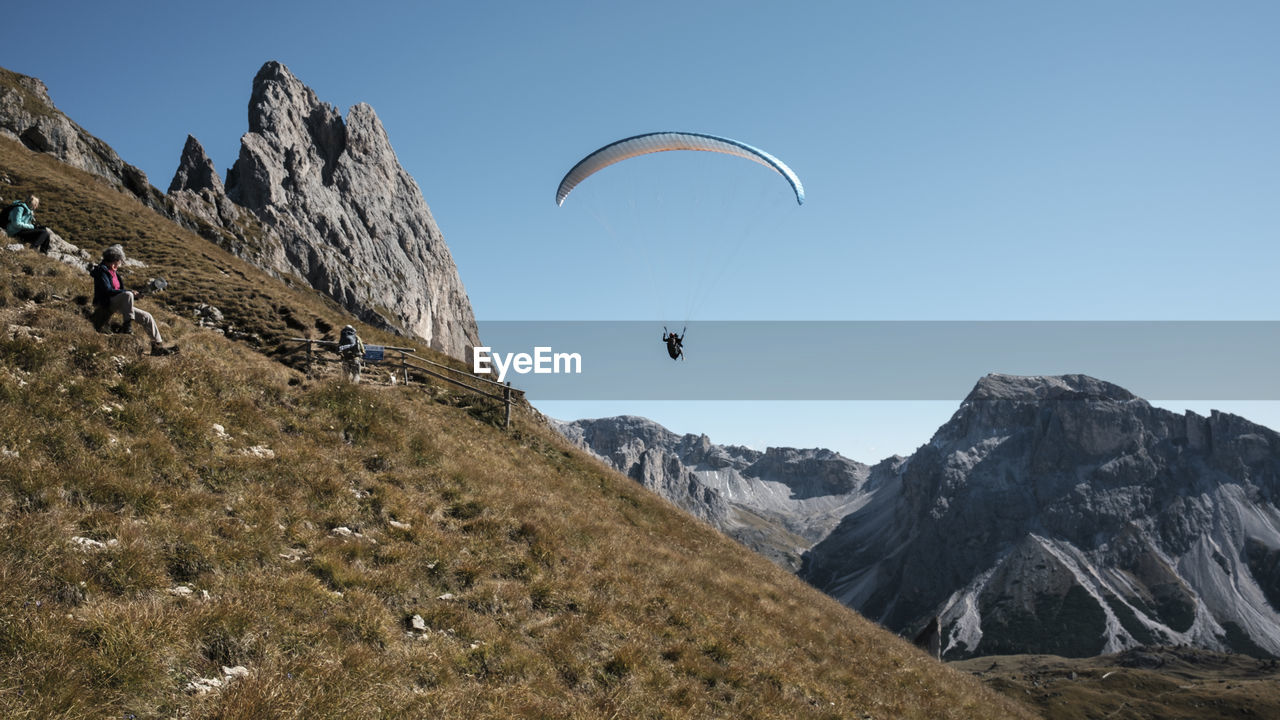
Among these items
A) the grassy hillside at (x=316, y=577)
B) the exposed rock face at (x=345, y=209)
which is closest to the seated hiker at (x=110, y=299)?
the grassy hillside at (x=316, y=577)

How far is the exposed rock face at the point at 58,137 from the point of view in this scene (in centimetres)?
5816

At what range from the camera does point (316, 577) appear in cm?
894

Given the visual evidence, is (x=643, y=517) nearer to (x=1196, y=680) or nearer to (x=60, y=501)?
(x=60, y=501)

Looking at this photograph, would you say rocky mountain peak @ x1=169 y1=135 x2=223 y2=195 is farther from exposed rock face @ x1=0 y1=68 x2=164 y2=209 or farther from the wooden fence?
the wooden fence

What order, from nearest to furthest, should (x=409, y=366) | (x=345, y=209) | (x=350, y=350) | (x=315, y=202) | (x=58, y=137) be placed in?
(x=350, y=350)
(x=409, y=366)
(x=58, y=137)
(x=315, y=202)
(x=345, y=209)

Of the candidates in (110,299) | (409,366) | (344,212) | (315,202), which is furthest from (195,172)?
(110,299)

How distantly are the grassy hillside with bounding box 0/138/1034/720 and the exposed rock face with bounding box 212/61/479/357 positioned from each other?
82.8 metres

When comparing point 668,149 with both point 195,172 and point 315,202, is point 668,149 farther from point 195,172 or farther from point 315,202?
point 315,202

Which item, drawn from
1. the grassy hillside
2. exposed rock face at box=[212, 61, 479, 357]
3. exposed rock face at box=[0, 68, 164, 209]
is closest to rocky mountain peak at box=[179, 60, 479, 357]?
exposed rock face at box=[212, 61, 479, 357]

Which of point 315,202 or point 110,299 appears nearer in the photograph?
point 110,299

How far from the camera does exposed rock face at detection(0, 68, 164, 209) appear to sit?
5816 centimetres

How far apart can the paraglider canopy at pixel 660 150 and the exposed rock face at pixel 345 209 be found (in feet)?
230

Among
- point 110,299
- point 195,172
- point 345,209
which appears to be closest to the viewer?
point 110,299

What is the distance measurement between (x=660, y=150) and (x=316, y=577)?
25003mm
